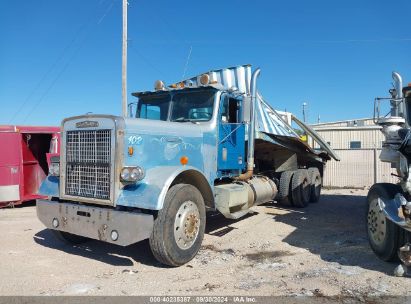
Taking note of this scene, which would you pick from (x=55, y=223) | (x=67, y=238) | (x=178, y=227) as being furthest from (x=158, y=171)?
(x=67, y=238)

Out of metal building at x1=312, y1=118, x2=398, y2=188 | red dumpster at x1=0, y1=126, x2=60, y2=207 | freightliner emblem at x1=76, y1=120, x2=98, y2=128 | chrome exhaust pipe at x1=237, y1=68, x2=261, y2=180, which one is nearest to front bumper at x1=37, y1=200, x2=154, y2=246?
freightliner emblem at x1=76, y1=120, x2=98, y2=128

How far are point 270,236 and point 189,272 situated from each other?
256 cm

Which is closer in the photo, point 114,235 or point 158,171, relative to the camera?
point 114,235

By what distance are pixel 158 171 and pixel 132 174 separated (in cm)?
44

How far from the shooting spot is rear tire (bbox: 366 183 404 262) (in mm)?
5305

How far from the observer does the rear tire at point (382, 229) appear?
530 centimetres

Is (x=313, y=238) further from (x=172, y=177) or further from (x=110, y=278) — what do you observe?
(x=110, y=278)

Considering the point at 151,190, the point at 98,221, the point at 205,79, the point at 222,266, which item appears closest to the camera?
the point at 151,190

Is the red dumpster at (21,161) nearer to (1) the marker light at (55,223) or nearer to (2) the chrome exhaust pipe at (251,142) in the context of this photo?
(1) the marker light at (55,223)

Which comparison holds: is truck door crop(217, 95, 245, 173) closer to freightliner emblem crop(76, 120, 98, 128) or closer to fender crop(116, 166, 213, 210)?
fender crop(116, 166, 213, 210)

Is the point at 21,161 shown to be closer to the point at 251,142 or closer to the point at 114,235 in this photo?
the point at 251,142

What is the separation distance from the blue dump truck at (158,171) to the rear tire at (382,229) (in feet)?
7.42

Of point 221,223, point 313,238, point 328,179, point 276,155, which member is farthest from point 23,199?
point 328,179

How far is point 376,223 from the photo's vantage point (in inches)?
228
